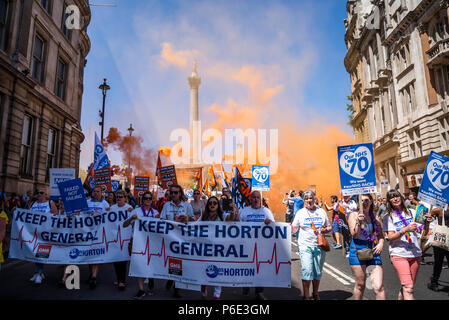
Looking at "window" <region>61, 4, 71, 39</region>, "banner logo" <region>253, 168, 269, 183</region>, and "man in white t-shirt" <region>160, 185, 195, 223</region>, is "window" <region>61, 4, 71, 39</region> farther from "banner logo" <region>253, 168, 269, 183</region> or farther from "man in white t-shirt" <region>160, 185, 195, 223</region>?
"man in white t-shirt" <region>160, 185, 195, 223</region>

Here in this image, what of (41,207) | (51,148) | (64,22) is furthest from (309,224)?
(64,22)

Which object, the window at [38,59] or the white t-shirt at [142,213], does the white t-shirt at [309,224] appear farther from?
the window at [38,59]

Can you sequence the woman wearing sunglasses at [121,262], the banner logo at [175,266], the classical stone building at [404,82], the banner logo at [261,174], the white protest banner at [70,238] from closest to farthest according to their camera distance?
1. the banner logo at [175,266]
2. the woman wearing sunglasses at [121,262]
3. the white protest banner at [70,238]
4. the banner logo at [261,174]
5. the classical stone building at [404,82]

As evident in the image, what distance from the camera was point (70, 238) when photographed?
614 cm

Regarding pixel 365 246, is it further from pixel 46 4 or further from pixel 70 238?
pixel 46 4

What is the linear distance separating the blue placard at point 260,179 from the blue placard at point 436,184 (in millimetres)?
8739

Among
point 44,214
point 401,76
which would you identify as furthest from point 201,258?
point 401,76

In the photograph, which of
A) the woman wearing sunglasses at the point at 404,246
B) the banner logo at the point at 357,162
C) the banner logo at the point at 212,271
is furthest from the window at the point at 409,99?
the banner logo at the point at 212,271

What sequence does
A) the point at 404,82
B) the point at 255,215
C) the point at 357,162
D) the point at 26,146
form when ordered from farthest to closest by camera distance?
the point at 404,82, the point at 26,146, the point at 357,162, the point at 255,215

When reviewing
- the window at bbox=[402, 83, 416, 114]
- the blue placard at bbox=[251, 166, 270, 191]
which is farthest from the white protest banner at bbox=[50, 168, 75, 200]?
the window at bbox=[402, 83, 416, 114]

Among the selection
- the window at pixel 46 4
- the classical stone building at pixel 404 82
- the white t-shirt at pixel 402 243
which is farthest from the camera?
the classical stone building at pixel 404 82

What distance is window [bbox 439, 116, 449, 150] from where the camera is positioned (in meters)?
20.8

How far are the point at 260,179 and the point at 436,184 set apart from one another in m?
9.05

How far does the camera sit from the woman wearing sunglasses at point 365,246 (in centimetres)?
418
